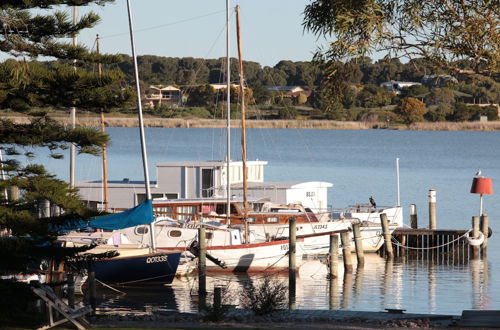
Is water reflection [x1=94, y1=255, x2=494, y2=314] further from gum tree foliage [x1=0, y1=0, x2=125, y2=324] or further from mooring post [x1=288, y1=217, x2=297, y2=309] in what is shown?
gum tree foliage [x1=0, y1=0, x2=125, y2=324]

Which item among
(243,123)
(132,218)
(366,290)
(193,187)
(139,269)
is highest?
(243,123)

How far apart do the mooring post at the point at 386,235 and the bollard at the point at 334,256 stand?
5.64 metres

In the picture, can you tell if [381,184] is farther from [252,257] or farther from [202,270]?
[202,270]

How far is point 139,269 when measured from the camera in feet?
105

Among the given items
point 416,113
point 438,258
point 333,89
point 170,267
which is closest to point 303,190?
point 438,258

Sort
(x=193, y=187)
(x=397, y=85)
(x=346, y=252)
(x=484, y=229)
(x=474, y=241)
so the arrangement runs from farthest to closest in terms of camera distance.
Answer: (x=397, y=85) < (x=193, y=187) < (x=484, y=229) < (x=474, y=241) < (x=346, y=252)

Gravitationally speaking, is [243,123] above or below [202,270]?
above

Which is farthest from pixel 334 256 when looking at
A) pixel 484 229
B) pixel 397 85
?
pixel 397 85

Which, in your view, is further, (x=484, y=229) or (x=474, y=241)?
(x=484, y=229)

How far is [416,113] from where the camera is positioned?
158750 millimetres

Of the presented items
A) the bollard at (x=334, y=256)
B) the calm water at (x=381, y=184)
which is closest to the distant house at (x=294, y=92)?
the calm water at (x=381, y=184)

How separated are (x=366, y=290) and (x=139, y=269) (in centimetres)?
732

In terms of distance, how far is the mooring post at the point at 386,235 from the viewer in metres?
40.1

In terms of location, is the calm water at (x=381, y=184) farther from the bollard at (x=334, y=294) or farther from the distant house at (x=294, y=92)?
the distant house at (x=294, y=92)
